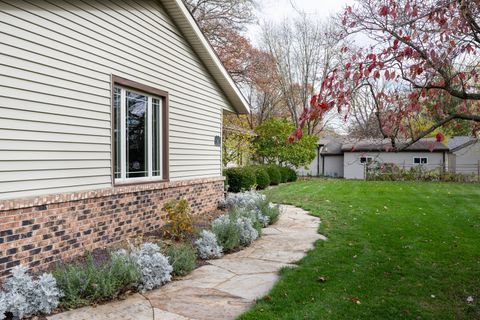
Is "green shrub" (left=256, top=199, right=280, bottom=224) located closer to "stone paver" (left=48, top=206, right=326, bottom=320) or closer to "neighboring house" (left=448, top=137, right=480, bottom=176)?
"stone paver" (left=48, top=206, right=326, bottom=320)

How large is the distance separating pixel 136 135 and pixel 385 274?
472cm

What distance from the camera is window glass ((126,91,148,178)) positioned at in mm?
7074

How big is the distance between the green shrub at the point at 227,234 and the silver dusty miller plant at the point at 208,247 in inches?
10.7

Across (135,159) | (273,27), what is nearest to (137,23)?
(135,159)

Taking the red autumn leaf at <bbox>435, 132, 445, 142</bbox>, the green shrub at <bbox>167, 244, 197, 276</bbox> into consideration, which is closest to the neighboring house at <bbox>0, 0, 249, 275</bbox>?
the green shrub at <bbox>167, 244, 197, 276</bbox>

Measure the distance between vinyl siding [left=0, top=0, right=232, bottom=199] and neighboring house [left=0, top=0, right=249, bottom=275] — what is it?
0.01m

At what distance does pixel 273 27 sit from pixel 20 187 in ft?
106

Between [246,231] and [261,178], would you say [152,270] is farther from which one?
[261,178]

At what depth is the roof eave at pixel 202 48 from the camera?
320 inches

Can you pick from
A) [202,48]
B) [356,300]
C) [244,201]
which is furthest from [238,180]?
[356,300]

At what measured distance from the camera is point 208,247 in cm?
600

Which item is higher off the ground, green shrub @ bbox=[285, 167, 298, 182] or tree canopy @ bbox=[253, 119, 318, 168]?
tree canopy @ bbox=[253, 119, 318, 168]

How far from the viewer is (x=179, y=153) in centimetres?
873

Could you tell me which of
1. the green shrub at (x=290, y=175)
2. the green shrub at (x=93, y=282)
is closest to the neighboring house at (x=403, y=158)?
the green shrub at (x=290, y=175)
